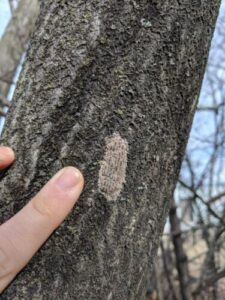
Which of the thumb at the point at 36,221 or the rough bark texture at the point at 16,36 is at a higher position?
the rough bark texture at the point at 16,36

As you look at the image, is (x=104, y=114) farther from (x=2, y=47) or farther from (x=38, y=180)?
(x=2, y=47)

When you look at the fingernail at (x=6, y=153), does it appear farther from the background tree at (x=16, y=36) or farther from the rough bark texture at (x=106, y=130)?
the background tree at (x=16, y=36)

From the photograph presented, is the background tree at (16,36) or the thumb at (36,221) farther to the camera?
the background tree at (16,36)

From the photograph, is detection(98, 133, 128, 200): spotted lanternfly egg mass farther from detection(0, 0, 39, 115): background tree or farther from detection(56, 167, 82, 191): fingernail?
detection(0, 0, 39, 115): background tree

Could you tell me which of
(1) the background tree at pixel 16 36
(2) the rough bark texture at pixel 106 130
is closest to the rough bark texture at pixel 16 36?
(1) the background tree at pixel 16 36

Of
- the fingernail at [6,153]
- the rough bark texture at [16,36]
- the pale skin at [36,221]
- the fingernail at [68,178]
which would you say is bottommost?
the pale skin at [36,221]

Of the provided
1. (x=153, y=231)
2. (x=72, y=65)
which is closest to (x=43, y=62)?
(x=72, y=65)

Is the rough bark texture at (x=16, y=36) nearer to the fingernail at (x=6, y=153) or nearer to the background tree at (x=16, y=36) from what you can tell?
the background tree at (x=16, y=36)
